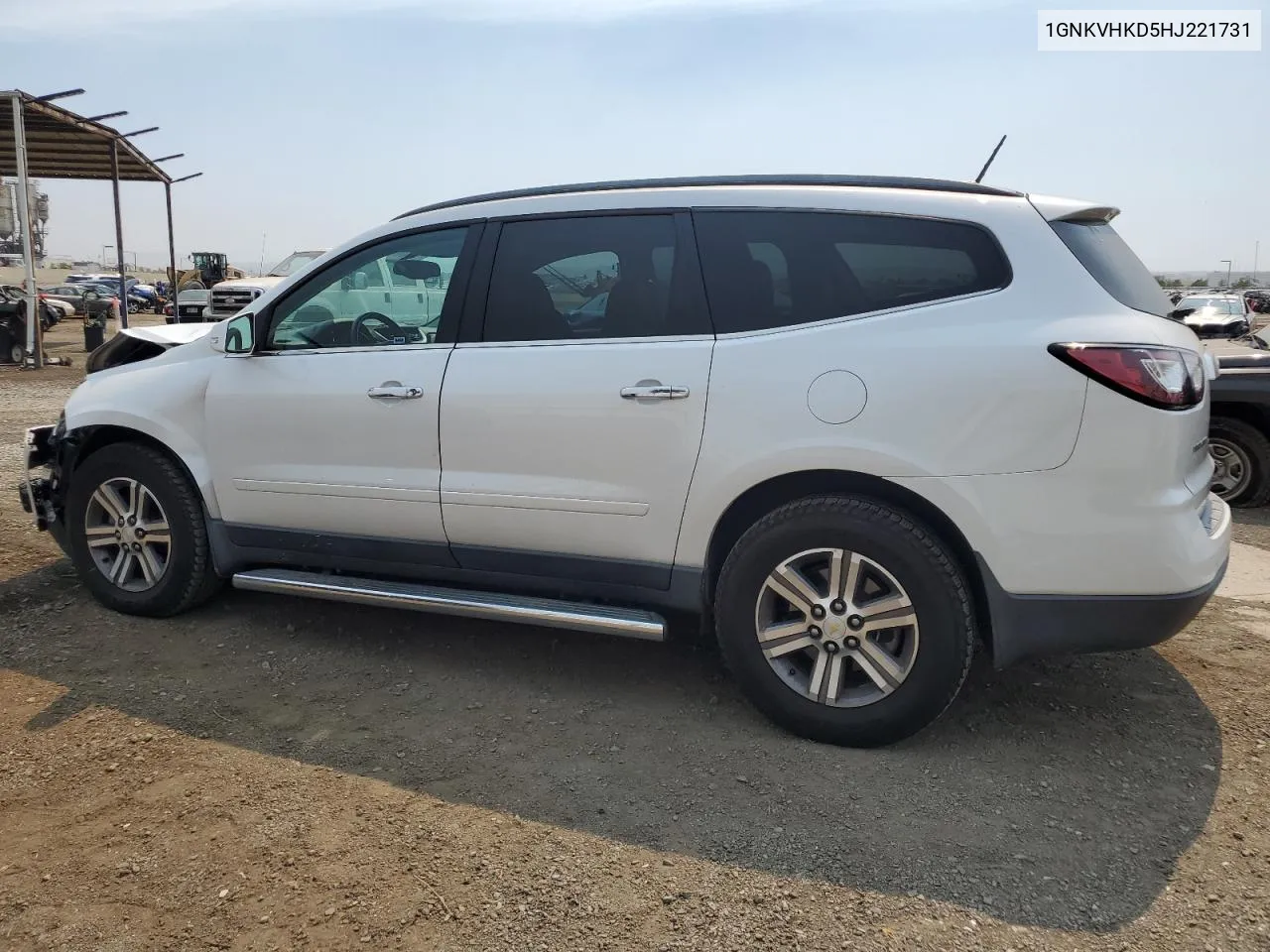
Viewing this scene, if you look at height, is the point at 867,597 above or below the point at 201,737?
above

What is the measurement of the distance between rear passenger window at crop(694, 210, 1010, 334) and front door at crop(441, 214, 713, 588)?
4.8 inches

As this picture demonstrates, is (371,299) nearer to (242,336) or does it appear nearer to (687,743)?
(242,336)

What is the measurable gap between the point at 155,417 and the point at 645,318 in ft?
7.66

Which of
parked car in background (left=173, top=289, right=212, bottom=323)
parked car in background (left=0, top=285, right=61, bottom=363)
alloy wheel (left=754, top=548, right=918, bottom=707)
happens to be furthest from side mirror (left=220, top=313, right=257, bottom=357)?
parked car in background (left=173, top=289, right=212, bottom=323)

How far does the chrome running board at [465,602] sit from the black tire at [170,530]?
0.34 m

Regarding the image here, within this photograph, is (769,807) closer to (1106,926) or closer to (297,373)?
(1106,926)

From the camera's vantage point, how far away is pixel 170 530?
426 centimetres

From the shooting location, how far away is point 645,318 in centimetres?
344

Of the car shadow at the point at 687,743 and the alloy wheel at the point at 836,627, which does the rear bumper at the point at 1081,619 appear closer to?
the alloy wheel at the point at 836,627

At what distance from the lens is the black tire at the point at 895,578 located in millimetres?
2998

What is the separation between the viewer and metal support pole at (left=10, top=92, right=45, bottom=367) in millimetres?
13883

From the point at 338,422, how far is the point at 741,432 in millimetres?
1700

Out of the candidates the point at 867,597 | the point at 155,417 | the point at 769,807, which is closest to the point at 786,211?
the point at 867,597

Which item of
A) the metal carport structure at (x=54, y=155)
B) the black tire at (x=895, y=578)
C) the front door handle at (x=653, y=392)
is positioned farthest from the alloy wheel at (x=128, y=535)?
the metal carport structure at (x=54, y=155)
